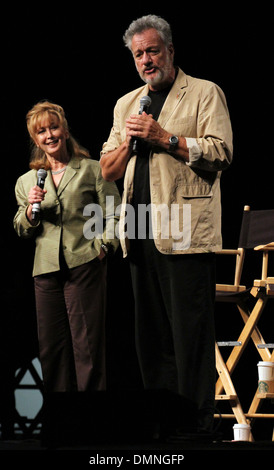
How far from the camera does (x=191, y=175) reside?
2545mm

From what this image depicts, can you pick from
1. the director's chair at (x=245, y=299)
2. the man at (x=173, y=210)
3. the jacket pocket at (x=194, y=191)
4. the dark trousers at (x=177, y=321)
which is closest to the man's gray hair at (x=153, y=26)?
the man at (x=173, y=210)

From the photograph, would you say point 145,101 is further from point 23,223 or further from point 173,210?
point 23,223

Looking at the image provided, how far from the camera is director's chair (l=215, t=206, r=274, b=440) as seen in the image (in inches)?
140

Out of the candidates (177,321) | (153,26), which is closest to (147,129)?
(153,26)

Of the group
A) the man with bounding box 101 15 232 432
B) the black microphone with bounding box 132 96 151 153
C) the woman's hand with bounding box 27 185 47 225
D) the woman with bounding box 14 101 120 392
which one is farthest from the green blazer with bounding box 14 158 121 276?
the black microphone with bounding box 132 96 151 153

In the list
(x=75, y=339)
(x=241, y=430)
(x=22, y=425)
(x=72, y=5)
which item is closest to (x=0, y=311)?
(x=22, y=425)

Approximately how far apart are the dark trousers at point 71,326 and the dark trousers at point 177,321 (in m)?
0.60

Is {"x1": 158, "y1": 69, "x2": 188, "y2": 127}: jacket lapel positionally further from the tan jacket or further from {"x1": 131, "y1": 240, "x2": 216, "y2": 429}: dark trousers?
{"x1": 131, "y1": 240, "x2": 216, "y2": 429}: dark trousers

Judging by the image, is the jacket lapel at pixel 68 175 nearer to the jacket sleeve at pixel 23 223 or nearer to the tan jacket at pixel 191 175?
the jacket sleeve at pixel 23 223

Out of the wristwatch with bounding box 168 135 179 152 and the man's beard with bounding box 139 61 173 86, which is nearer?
the wristwatch with bounding box 168 135 179 152

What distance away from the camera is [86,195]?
127 inches

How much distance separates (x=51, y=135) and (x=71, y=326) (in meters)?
0.84

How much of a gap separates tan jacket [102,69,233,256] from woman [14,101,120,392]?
2.01ft

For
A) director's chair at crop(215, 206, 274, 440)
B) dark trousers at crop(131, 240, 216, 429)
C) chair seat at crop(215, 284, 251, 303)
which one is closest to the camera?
dark trousers at crop(131, 240, 216, 429)
